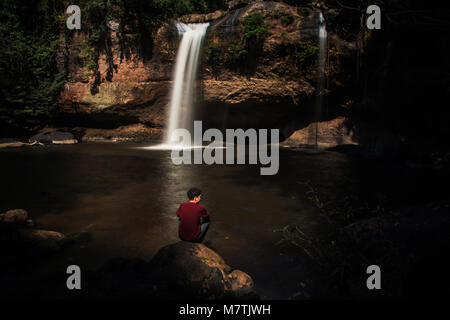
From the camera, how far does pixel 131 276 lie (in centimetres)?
285

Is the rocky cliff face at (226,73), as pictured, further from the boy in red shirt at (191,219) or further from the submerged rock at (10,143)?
the boy in red shirt at (191,219)

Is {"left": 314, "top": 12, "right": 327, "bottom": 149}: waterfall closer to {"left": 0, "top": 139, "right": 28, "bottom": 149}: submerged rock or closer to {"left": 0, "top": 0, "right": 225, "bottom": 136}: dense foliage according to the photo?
{"left": 0, "top": 0, "right": 225, "bottom": 136}: dense foliage

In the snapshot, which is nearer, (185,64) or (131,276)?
(131,276)

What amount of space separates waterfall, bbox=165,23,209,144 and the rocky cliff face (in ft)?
1.47

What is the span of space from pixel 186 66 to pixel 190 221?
1521cm

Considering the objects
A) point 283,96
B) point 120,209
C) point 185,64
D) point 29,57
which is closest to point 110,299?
point 120,209

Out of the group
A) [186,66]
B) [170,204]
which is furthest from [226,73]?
[170,204]

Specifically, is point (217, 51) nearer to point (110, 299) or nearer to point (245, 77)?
point (245, 77)

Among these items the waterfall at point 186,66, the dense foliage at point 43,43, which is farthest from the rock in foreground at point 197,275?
the dense foliage at point 43,43

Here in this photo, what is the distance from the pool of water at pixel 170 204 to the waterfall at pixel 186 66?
6.71m

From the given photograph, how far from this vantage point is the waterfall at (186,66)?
17.2 meters

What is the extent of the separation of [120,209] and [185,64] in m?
13.2

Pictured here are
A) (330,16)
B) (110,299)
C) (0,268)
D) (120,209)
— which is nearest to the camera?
(110,299)

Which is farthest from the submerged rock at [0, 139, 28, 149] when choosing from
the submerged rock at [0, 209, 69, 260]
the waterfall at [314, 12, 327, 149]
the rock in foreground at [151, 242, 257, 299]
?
the rock in foreground at [151, 242, 257, 299]
